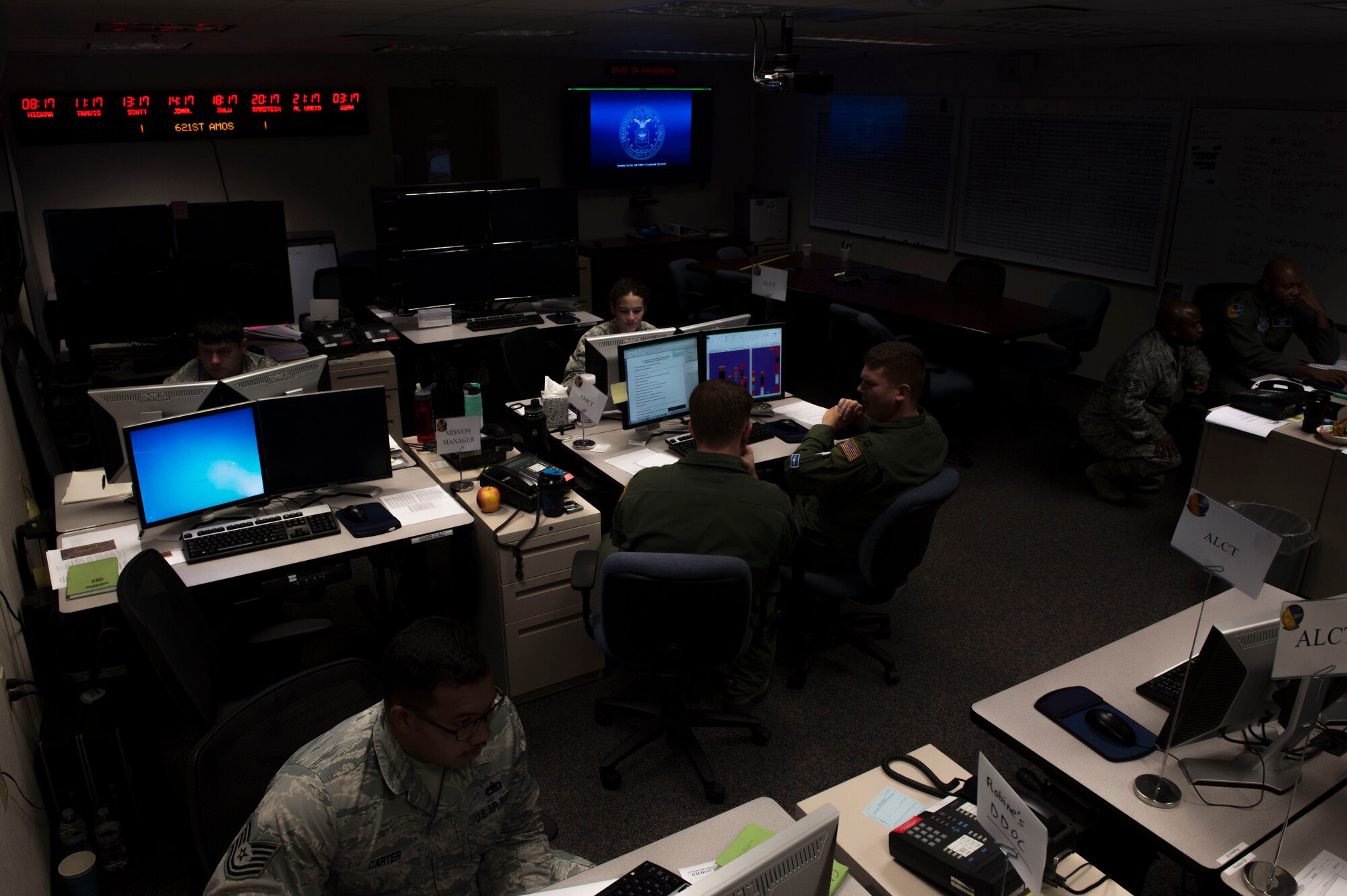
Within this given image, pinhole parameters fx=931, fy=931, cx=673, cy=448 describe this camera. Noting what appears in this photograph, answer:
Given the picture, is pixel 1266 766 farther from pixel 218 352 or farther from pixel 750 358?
pixel 218 352

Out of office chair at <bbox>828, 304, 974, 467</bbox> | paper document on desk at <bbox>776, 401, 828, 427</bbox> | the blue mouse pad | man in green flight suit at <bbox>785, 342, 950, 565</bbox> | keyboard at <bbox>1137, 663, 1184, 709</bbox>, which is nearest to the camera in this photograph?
the blue mouse pad

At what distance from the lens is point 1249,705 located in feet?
6.24

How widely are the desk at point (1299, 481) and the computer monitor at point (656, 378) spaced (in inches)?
94.0

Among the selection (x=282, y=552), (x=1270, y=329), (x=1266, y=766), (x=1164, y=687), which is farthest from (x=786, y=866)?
(x=1270, y=329)

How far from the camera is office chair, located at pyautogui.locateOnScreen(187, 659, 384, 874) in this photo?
181cm

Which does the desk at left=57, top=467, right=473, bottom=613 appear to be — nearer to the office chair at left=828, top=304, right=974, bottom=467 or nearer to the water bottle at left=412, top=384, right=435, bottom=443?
the water bottle at left=412, top=384, right=435, bottom=443

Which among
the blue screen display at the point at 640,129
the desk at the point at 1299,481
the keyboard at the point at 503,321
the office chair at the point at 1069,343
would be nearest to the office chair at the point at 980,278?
the office chair at the point at 1069,343

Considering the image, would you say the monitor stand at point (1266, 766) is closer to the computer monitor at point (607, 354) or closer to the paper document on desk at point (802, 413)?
the paper document on desk at point (802, 413)

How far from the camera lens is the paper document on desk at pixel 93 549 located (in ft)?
9.19

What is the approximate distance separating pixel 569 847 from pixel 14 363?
309cm

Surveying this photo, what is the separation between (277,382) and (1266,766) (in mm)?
3118

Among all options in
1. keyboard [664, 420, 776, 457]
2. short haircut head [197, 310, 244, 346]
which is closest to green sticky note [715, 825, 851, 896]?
keyboard [664, 420, 776, 457]

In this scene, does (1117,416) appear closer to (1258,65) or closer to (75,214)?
(1258,65)

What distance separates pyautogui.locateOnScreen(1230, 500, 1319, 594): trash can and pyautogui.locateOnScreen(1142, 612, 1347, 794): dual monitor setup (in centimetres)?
113
